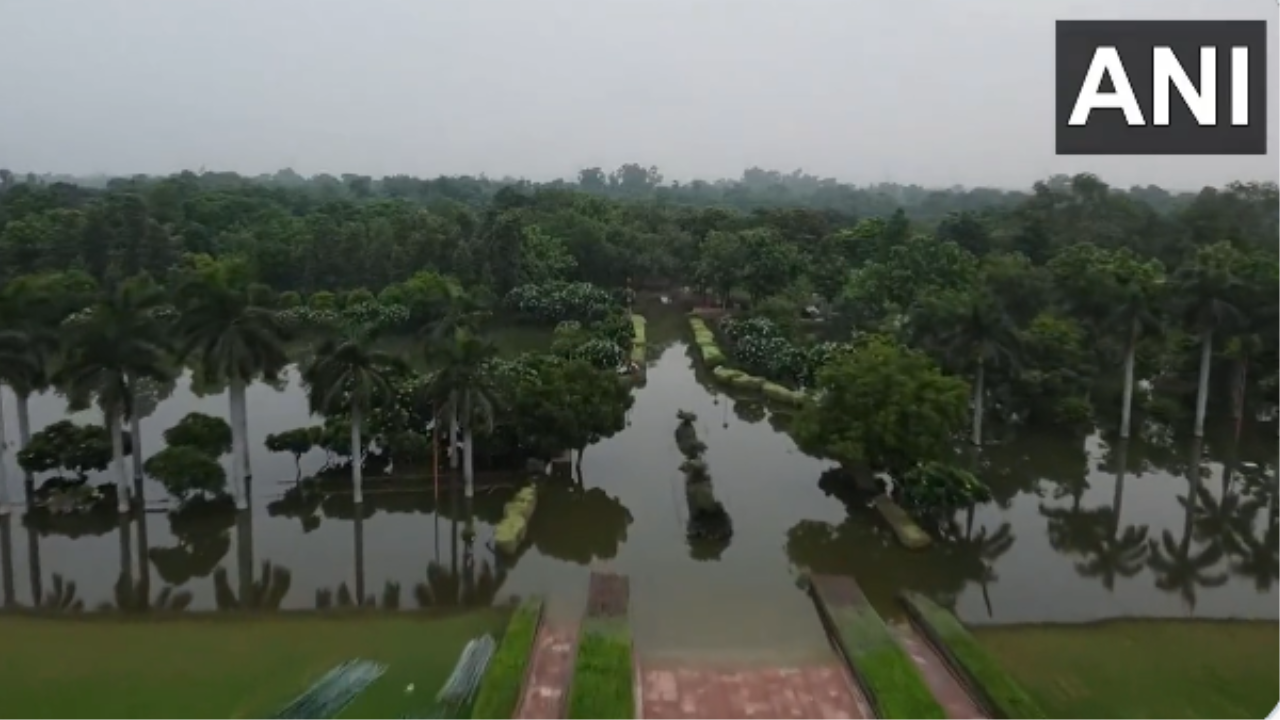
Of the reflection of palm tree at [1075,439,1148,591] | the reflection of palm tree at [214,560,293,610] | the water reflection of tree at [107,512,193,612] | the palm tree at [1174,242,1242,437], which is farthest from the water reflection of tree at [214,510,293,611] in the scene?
the palm tree at [1174,242,1242,437]

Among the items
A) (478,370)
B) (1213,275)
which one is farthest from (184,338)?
(1213,275)

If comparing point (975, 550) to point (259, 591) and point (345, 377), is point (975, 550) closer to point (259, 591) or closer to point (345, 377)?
point (345, 377)

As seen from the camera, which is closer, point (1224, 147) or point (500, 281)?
point (1224, 147)

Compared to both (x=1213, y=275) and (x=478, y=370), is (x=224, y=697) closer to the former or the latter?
(x=478, y=370)

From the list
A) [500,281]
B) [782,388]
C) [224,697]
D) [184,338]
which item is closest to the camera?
[224,697]

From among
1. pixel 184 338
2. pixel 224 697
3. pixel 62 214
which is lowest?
pixel 224 697

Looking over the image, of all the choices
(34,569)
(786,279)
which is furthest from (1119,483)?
(786,279)

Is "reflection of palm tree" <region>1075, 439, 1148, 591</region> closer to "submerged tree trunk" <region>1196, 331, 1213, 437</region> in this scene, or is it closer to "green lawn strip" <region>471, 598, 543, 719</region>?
"submerged tree trunk" <region>1196, 331, 1213, 437</region>
